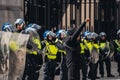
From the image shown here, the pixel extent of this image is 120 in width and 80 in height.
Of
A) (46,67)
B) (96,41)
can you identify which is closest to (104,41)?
(96,41)

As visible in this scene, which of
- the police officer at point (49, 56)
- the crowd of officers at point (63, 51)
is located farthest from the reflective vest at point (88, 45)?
the police officer at point (49, 56)

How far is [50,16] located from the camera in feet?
65.9

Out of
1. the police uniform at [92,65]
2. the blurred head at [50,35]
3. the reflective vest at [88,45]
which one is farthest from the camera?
the reflective vest at [88,45]

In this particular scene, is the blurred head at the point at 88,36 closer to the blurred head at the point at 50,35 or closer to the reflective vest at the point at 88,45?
the reflective vest at the point at 88,45

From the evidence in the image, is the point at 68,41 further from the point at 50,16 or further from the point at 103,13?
the point at 103,13

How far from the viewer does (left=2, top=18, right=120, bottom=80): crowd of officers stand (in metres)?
9.70

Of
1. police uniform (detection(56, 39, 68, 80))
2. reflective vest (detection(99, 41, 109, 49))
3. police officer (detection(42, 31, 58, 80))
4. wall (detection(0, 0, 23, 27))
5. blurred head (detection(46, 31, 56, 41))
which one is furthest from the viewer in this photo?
reflective vest (detection(99, 41, 109, 49))

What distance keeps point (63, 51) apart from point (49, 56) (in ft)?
1.23

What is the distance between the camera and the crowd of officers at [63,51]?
382 inches

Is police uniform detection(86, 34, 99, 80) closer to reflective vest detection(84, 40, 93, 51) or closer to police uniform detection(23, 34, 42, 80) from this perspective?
reflective vest detection(84, 40, 93, 51)

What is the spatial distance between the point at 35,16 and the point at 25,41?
35.3 ft

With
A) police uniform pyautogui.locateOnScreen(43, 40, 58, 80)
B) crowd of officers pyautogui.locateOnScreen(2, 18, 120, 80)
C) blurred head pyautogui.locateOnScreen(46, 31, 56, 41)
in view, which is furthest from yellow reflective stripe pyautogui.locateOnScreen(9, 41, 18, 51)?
police uniform pyautogui.locateOnScreen(43, 40, 58, 80)

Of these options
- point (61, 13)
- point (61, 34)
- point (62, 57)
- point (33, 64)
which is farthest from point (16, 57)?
point (61, 13)

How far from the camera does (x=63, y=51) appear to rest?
13.1m
